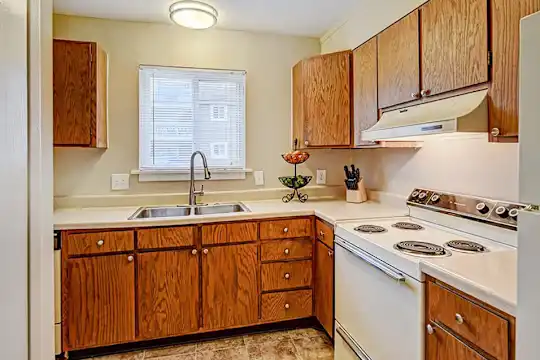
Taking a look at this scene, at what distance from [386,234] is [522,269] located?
3.27ft

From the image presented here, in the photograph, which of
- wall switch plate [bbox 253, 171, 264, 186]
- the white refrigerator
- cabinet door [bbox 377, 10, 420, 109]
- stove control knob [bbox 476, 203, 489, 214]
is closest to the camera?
the white refrigerator

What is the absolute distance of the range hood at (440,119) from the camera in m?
1.41

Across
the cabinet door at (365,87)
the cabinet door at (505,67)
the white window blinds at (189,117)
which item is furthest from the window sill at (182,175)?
the cabinet door at (505,67)

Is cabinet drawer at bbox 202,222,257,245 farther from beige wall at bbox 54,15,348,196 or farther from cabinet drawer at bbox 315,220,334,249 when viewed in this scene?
beige wall at bbox 54,15,348,196

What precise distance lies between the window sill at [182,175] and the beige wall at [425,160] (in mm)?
1117

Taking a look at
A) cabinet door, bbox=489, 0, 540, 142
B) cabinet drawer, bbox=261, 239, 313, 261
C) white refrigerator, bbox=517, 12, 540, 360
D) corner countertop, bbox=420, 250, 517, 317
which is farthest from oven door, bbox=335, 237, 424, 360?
cabinet door, bbox=489, 0, 540, 142

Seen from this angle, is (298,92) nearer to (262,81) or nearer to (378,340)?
(262,81)

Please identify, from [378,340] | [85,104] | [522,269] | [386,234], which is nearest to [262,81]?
[85,104]

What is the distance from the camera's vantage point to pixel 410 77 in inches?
75.3

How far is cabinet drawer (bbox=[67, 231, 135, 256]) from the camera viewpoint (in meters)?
2.10

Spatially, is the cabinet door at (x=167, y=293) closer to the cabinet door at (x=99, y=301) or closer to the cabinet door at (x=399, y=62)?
the cabinet door at (x=99, y=301)

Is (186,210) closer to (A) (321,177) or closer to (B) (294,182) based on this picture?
(B) (294,182)

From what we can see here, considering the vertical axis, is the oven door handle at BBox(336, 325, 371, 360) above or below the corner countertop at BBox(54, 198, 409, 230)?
below

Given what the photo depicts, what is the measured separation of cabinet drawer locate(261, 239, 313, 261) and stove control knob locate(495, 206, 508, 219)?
121 cm
